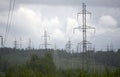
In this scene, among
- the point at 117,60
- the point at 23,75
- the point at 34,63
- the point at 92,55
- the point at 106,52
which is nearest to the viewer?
the point at 23,75

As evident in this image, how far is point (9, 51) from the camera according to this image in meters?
156

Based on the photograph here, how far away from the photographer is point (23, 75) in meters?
35.1

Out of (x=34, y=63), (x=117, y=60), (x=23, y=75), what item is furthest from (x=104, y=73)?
(x=117, y=60)

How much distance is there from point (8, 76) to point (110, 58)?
8566 centimetres

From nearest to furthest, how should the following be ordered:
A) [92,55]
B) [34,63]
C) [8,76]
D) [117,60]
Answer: [8,76]
[34,63]
[117,60]
[92,55]

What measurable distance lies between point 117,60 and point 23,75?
277ft

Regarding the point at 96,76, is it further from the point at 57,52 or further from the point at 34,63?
the point at 57,52

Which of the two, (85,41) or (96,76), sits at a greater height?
(85,41)

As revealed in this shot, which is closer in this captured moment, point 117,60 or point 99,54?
point 117,60

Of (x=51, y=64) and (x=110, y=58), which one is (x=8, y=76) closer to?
(x=51, y=64)

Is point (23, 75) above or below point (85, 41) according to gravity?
below

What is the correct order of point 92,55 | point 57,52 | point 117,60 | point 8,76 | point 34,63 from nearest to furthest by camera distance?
point 8,76 → point 34,63 → point 117,60 → point 92,55 → point 57,52

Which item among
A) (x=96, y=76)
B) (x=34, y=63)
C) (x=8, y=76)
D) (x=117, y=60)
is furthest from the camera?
(x=117, y=60)

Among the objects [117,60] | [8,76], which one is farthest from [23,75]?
[117,60]
